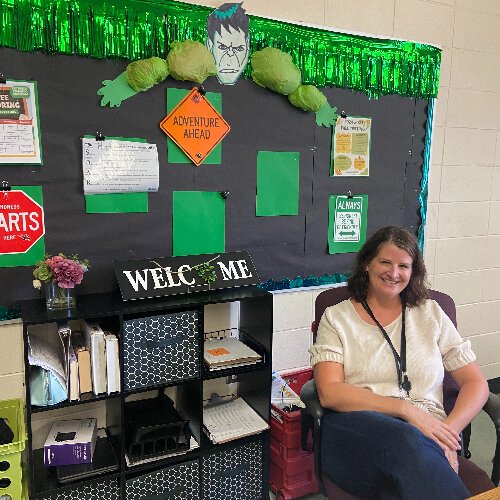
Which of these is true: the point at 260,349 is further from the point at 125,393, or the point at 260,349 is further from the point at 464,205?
the point at 464,205

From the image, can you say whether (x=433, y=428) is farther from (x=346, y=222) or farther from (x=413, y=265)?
(x=346, y=222)

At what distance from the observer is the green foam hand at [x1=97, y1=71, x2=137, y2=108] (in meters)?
2.14

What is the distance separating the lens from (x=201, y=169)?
238cm

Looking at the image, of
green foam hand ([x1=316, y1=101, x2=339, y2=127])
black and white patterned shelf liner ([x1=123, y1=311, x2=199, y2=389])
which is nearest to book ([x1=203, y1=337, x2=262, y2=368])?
black and white patterned shelf liner ([x1=123, y1=311, x2=199, y2=389])

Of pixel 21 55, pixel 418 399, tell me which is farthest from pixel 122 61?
pixel 418 399

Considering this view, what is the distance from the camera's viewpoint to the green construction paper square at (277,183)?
99.6 inches

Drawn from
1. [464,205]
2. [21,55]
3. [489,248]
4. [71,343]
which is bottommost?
[71,343]

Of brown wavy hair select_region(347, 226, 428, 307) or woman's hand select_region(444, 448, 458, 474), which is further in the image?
brown wavy hair select_region(347, 226, 428, 307)

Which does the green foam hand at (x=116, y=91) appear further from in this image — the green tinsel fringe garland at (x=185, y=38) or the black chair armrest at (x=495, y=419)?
the black chair armrest at (x=495, y=419)

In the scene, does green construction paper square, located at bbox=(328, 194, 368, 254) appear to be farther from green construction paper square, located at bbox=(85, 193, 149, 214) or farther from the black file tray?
the black file tray

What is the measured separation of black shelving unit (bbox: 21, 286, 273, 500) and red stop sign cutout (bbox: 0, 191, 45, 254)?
0.23 meters

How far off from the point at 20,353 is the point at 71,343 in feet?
0.81

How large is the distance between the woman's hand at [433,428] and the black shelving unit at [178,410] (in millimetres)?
705

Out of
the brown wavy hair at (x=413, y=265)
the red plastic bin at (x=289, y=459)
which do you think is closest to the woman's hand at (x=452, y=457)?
the brown wavy hair at (x=413, y=265)
